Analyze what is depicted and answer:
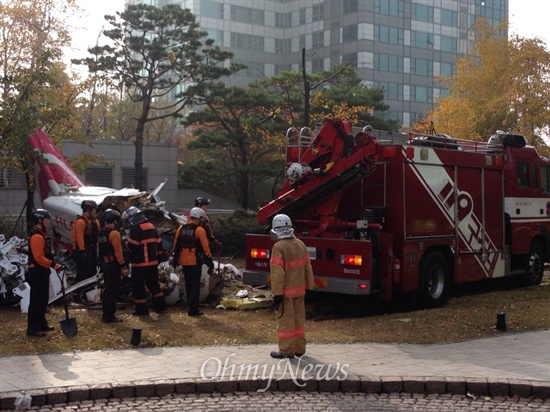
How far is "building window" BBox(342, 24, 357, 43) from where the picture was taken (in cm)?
7556

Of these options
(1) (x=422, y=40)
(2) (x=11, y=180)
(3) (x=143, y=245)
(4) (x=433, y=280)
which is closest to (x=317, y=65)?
(1) (x=422, y=40)

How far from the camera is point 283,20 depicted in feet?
273

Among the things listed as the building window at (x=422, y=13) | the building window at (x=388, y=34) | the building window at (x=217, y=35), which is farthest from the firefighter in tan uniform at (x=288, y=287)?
the building window at (x=422, y=13)

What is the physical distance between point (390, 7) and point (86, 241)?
2656 inches

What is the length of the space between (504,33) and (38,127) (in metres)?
34.1

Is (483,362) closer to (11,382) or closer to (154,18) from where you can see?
(11,382)

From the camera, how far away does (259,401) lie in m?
7.63

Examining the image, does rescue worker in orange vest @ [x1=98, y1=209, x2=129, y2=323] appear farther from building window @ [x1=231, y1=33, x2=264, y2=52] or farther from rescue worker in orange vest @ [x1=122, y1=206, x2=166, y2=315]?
building window @ [x1=231, y1=33, x2=264, y2=52]

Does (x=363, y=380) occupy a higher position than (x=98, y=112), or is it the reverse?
(x=98, y=112)

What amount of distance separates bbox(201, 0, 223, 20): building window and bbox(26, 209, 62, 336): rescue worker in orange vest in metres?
69.7

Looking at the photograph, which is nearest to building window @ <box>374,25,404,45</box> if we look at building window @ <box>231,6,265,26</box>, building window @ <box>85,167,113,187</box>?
building window @ <box>231,6,265,26</box>

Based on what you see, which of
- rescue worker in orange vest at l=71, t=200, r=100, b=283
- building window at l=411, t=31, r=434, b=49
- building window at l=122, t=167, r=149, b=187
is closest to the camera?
rescue worker in orange vest at l=71, t=200, r=100, b=283

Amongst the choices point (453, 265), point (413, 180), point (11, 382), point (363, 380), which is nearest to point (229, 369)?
point (363, 380)

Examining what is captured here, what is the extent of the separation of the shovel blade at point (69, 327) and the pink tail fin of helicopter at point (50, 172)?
364 inches
